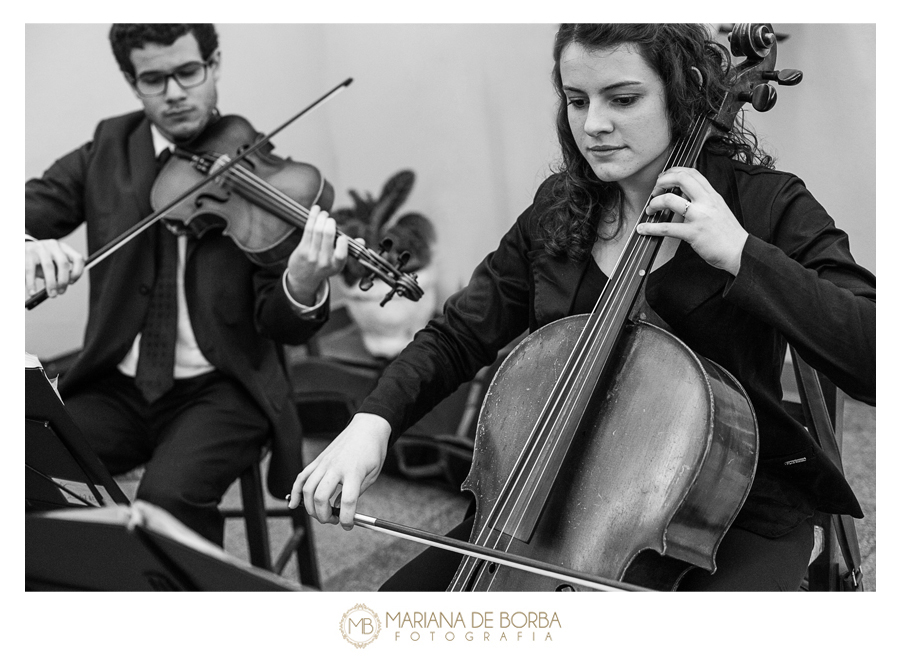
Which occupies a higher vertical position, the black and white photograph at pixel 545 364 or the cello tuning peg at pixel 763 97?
the cello tuning peg at pixel 763 97

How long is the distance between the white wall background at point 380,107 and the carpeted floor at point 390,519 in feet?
2.61

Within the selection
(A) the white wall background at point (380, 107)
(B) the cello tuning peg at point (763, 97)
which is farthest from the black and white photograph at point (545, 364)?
(A) the white wall background at point (380, 107)

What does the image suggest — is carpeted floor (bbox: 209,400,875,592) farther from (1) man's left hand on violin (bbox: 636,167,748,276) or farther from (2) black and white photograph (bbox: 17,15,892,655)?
(1) man's left hand on violin (bbox: 636,167,748,276)

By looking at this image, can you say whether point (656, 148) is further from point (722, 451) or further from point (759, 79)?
point (722, 451)

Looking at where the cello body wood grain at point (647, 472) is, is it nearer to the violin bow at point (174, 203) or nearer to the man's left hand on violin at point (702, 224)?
the man's left hand on violin at point (702, 224)

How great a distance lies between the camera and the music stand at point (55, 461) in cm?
125

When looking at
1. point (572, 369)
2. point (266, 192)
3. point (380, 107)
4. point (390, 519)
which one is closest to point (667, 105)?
point (572, 369)

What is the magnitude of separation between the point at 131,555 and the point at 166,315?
92 cm

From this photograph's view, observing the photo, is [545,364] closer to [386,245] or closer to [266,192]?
[386,245]
